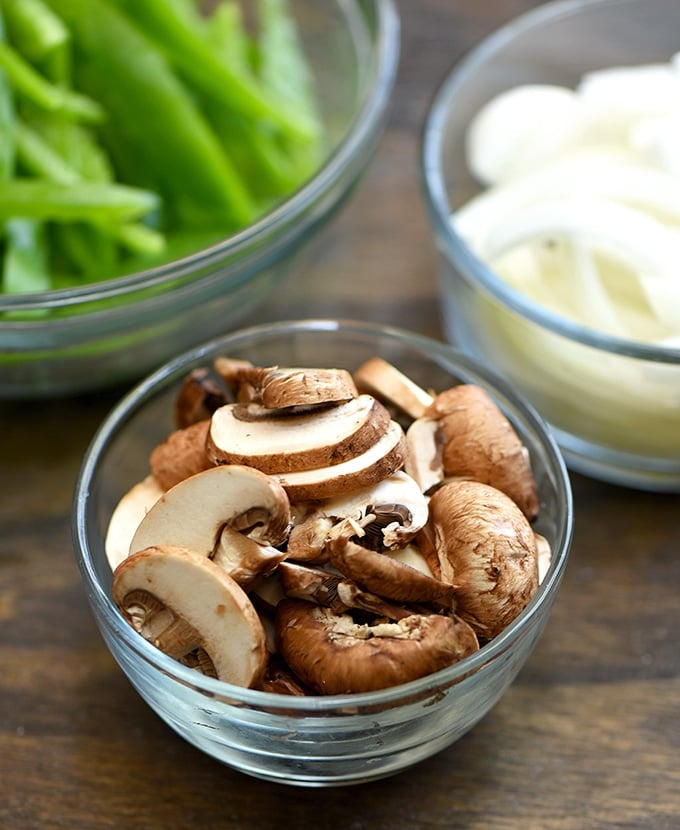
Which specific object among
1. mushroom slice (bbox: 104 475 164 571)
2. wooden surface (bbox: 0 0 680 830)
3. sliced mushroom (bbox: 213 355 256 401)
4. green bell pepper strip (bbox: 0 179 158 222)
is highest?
green bell pepper strip (bbox: 0 179 158 222)

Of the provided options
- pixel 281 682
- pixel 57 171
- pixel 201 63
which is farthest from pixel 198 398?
pixel 201 63

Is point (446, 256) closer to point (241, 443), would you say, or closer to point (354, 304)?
point (354, 304)

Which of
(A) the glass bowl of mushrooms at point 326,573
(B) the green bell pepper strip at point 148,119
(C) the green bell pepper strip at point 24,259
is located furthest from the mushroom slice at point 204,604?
(B) the green bell pepper strip at point 148,119

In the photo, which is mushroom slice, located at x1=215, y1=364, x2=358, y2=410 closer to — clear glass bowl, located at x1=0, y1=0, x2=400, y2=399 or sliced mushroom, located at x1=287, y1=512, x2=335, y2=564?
sliced mushroom, located at x1=287, y1=512, x2=335, y2=564

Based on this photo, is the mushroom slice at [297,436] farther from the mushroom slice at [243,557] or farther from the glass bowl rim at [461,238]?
the glass bowl rim at [461,238]

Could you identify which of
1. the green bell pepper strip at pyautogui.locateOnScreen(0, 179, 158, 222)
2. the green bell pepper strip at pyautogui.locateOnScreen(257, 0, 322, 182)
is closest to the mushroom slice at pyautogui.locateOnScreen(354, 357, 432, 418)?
A: the green bell pepper strip at pyautogui.locateOnScreen(0, 179, 158, 222)

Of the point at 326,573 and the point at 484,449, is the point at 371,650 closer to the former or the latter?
the point at 326,573
